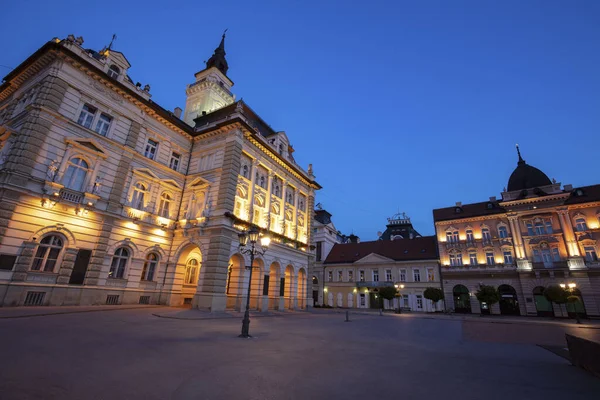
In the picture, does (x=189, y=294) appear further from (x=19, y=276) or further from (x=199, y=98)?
(x=199, y=98)

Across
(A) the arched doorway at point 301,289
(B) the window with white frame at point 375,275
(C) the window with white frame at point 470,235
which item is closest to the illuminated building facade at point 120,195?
(A) the arched doorway at point 301,289

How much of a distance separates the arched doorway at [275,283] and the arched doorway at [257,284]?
6.50 feet

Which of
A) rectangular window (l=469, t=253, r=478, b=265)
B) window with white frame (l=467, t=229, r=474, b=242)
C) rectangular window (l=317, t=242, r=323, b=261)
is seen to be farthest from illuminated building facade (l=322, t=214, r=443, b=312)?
window with white frame (l=467, t=229, r=474, b=242)

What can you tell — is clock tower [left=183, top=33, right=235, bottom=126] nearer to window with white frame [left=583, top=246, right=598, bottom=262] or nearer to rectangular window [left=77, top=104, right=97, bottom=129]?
rectangular window [left=77, top=104, right=97, bottom=129]

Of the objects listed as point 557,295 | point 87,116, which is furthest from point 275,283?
point 557,295

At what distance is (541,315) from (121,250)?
50.0 m

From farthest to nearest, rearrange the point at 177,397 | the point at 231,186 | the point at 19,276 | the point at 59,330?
1. the point at 231,186
2. the point at 19,276
3. the point at 59,330
4. the point at 177,397

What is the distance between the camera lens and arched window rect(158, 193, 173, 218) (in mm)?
25400

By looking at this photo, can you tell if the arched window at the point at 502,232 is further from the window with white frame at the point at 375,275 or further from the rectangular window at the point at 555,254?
the window with white frame at the point at 375,275

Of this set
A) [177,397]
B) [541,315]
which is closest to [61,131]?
[177,397]

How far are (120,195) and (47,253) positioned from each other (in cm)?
591

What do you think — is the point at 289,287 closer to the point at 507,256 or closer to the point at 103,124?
the point at 103,124

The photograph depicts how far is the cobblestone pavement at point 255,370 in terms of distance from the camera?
518 centimetres

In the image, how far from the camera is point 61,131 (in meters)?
19.2
